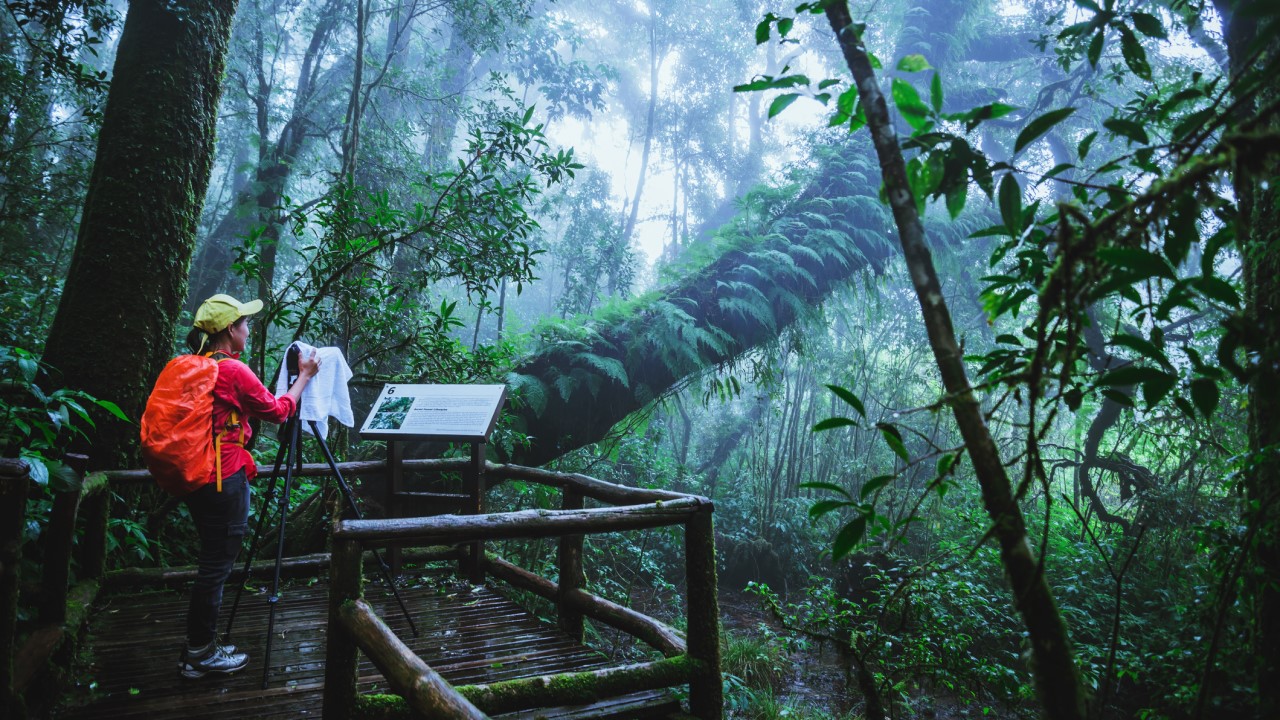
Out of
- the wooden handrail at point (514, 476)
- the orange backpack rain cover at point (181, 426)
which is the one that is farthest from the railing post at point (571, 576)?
the orange backpack rain cover at point (181, 426)

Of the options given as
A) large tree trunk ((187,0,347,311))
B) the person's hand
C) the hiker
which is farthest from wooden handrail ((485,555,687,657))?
large tree trunk ((187,0,347,311))

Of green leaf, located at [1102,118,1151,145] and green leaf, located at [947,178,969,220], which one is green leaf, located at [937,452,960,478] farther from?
green leaf, located at [1102,118,1151,145]

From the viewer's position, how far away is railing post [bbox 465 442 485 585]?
4320mm

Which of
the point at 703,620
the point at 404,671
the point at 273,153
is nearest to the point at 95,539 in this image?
the point at 404,671

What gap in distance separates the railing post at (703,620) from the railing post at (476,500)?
6.63 feet

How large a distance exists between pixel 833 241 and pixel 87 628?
6251 mm

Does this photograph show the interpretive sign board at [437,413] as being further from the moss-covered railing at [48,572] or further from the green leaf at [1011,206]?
the green leaf at [1011,206]

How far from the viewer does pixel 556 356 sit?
6023 mm

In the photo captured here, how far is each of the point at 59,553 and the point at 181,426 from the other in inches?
27.1

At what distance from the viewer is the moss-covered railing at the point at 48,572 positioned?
1987 millimetres

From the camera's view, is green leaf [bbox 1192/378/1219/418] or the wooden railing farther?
the wooden railing

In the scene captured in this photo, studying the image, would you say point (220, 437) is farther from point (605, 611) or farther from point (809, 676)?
point (809, 676)

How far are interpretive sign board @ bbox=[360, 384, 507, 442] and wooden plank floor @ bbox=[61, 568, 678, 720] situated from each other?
39.2 inches

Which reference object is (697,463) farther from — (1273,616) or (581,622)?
(1273,616)
